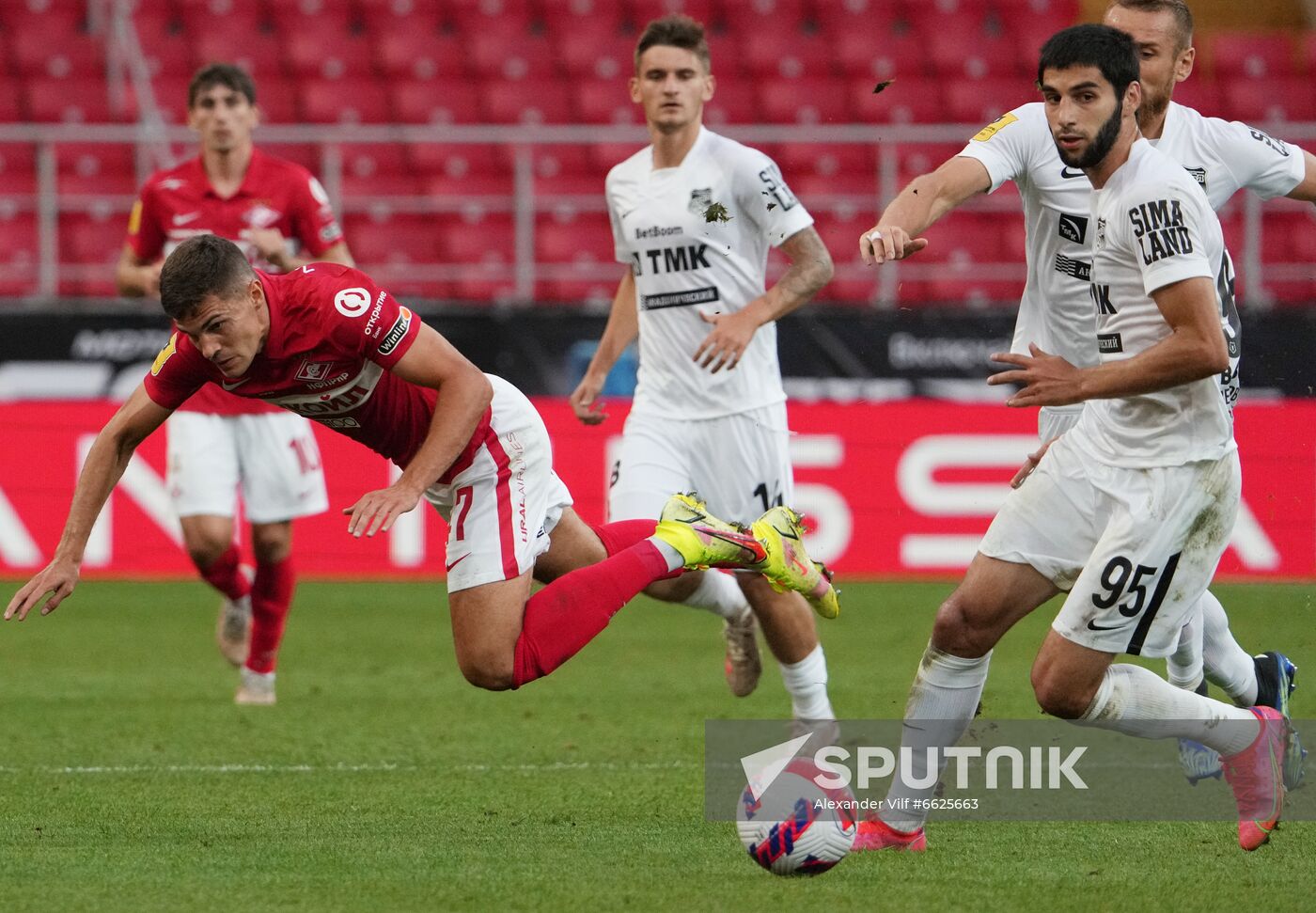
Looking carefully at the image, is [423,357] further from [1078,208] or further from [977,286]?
[977,286]

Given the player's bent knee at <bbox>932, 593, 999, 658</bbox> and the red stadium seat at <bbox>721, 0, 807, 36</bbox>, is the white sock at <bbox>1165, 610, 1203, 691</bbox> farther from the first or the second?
the red stadium seat at <bbox>721, 0, 807, 36</bbox>

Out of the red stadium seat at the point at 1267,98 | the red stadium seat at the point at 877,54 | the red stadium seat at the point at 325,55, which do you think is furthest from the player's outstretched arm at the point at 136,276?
the red stadium seat at the point at 1267,98

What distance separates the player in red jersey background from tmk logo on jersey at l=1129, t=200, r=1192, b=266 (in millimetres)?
4308

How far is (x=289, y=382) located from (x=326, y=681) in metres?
3.72

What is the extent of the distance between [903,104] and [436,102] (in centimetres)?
418

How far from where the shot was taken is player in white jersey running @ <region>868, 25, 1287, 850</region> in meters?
4.70

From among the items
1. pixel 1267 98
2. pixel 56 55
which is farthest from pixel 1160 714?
pixel 56 55

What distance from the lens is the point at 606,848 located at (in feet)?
17.1

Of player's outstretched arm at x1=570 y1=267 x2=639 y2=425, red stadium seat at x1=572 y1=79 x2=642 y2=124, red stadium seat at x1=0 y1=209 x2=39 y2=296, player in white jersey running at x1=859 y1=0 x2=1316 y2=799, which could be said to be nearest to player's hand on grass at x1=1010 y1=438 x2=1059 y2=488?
player in white jersey running at x1=859 y1=0 x2=1316 y2=799

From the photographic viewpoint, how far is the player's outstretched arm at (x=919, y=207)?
4.94m

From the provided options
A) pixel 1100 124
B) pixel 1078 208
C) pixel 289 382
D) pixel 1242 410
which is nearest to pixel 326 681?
pixel 289 382

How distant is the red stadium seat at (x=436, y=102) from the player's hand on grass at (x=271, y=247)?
869 cm

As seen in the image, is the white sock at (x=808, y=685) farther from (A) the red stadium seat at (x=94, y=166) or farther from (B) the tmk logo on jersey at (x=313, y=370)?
(A) the red stadium seat at (x=94, y=166)

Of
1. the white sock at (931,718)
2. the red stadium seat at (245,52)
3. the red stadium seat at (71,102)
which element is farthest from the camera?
the red stadium seat at (245,52)
